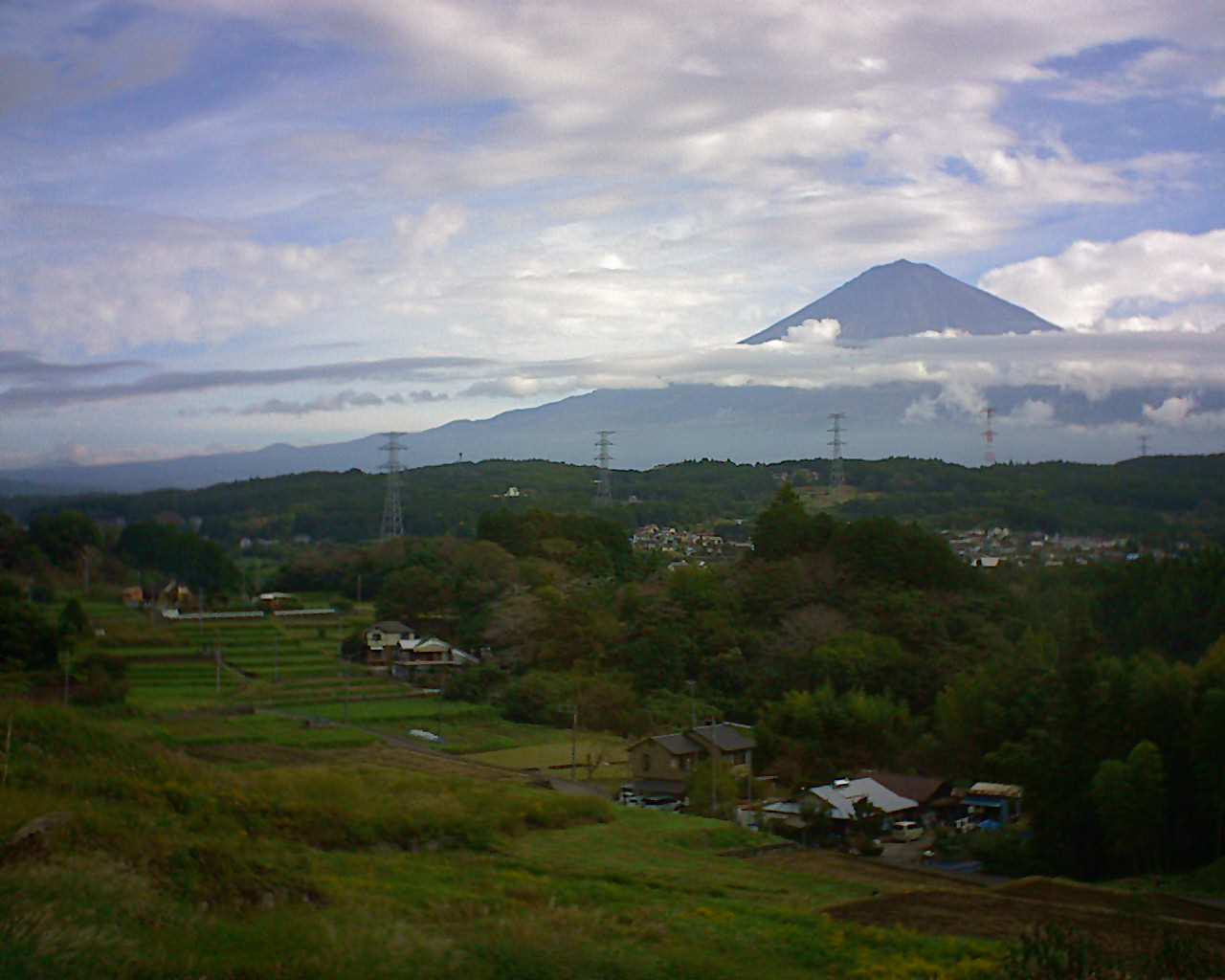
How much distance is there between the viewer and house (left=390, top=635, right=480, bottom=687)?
1065 inches

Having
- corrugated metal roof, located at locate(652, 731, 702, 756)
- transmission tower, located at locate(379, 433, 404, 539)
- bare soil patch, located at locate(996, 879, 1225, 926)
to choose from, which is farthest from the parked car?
transmission tower, located at locate(379, 433, 404, 539)

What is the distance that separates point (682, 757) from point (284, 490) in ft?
67.8

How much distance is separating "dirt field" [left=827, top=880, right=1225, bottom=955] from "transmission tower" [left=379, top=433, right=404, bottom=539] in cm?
2772

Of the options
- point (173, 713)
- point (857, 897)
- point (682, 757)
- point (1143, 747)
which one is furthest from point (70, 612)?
point (1143, 747)

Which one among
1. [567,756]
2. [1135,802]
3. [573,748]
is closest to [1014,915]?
[1135,802]

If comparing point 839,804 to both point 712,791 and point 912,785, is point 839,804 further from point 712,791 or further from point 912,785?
point 912,785

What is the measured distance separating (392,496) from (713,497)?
20.8 metres

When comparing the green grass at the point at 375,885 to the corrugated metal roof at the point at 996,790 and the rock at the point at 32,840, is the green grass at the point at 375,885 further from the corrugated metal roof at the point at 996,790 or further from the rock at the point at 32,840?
the corrugated metal roof at the point at 996,790

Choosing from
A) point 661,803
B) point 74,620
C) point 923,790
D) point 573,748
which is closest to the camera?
point 923,790

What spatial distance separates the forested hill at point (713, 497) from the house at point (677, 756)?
1276 centimetres

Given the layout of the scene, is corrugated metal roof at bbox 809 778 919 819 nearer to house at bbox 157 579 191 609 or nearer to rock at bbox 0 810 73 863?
rock at bbox 0 810 73 863

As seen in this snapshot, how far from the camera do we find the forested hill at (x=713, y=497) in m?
31.6

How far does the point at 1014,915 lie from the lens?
33.4 feet

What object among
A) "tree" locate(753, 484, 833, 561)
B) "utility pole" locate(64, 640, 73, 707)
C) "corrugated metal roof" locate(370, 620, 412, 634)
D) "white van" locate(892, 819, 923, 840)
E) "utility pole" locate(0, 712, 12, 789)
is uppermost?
"tree" locate(753, 484, 833, 561)
